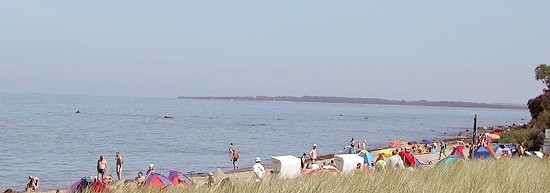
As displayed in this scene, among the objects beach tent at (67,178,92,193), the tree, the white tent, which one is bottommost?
the white tent

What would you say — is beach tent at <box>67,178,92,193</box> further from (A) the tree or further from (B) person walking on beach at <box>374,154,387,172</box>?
(A) the tree

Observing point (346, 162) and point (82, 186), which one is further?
point (346, 162)

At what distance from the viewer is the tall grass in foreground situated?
6652 mm

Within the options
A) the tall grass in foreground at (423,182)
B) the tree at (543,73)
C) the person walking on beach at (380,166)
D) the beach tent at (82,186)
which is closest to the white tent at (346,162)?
the person walking on beach at (380,166)

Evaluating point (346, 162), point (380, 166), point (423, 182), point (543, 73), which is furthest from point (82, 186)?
point (543, 73)

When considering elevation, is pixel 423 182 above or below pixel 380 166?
above

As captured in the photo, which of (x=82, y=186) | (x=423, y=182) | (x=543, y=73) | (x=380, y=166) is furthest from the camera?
(x=543, y=73)

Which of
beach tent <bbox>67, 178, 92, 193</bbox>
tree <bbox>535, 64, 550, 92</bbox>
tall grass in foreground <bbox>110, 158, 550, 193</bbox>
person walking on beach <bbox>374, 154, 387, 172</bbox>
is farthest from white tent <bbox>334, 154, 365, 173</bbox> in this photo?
tree <bbox>535, 64, 550, 92</bbox>

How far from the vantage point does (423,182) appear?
7.84 meters

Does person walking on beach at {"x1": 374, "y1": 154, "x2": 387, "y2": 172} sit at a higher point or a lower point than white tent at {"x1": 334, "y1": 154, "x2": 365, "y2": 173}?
higher

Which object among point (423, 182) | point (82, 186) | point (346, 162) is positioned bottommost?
point (346, 162)

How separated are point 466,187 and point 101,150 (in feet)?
116

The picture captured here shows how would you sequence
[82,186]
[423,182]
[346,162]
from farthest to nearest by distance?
[346,162]
[82,186]
[423,182]

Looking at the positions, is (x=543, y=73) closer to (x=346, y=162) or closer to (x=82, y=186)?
(x=346, y=162)
